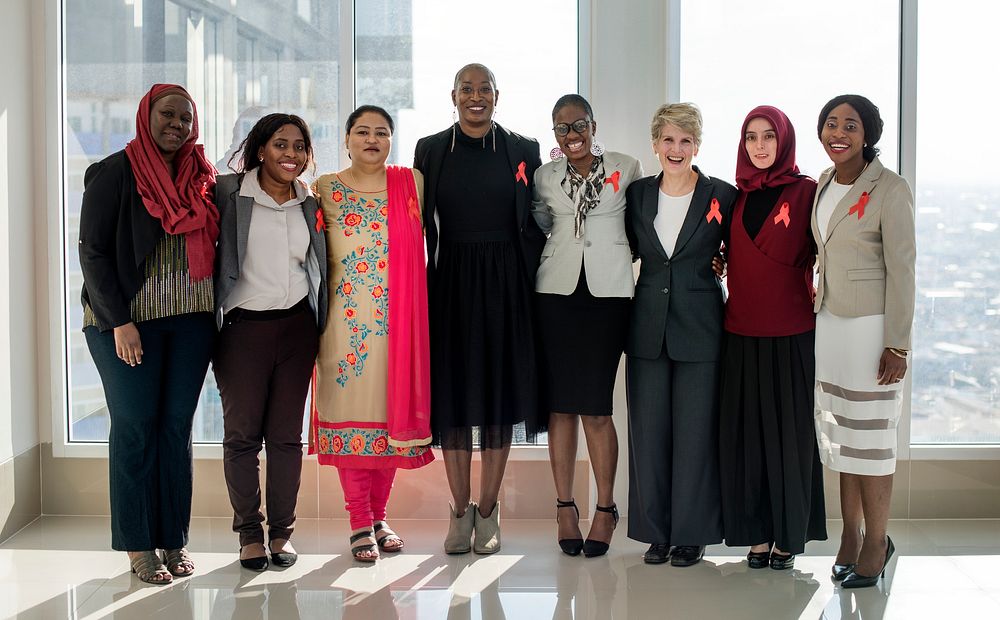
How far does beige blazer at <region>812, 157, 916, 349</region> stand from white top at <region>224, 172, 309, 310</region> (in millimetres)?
1833

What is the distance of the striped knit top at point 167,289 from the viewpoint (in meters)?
3.25

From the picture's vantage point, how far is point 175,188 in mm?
3258

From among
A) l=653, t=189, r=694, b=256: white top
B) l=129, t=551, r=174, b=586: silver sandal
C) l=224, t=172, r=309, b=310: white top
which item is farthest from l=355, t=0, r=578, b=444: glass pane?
l=129, t=551, r=174, b=586: silver sandal

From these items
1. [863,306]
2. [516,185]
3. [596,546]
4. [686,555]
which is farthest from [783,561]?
[516,185]

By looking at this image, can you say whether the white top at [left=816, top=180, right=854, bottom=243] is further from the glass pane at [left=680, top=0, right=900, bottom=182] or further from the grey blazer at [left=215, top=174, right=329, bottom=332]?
the grey blazer at [left=215, top=174, right=329, bottom=332]

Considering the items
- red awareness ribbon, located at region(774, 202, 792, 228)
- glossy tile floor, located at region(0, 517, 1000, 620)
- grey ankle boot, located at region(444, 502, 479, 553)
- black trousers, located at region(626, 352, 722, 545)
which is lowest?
glossy tile floor, located at region(0, 517, 1000, 620)

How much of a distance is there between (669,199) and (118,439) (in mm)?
2122

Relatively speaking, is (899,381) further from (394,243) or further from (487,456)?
(394,243)

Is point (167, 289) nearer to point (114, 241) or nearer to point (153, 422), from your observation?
point (114, 241)

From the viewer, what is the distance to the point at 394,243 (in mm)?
3562

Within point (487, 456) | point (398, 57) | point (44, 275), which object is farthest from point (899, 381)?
point (44, 275)

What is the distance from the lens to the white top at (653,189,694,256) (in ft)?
11.5

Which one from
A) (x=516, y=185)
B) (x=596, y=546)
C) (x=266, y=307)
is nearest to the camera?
(x=266, y=307)

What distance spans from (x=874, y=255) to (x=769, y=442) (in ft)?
2.46
